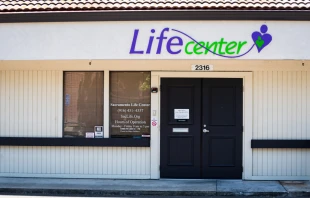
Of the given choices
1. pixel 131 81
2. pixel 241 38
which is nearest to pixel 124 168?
pixel 131 81

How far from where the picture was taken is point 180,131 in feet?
34.9

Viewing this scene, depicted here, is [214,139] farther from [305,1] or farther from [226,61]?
[305,1]

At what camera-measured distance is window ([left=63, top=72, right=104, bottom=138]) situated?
10773 millimetres

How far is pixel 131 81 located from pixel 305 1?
406 cm

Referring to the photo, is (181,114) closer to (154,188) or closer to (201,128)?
(201,128)

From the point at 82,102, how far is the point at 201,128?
2.73m

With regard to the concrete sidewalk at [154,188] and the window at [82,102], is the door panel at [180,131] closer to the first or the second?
the concrete sidewalk at [154,188]

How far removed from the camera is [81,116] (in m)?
10.8

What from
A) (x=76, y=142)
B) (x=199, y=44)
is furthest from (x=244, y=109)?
(x=76, y=142)

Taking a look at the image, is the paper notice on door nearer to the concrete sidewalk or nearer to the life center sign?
the concrete sidewalk

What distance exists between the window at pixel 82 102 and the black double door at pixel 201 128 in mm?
1467

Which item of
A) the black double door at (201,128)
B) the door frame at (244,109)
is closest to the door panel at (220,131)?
the black double door at (201,128)

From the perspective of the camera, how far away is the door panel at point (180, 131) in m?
10.6

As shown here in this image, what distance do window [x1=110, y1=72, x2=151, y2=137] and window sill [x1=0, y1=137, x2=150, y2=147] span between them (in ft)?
0.65
